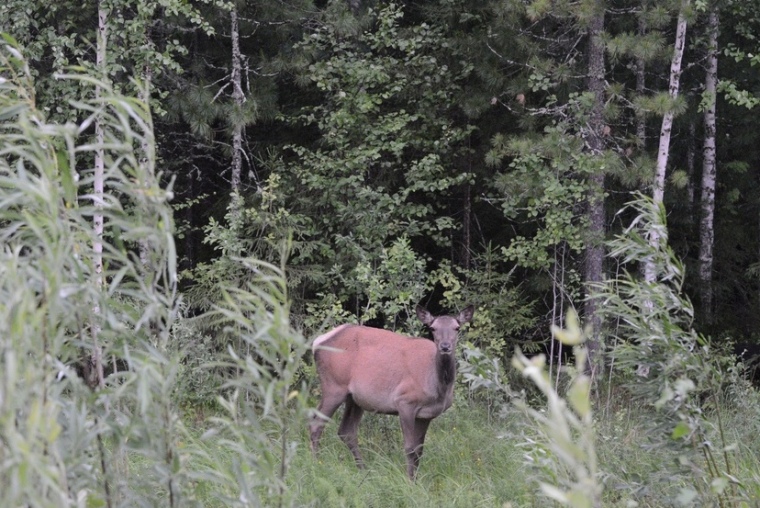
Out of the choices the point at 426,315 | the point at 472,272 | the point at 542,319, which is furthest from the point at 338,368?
the point at 542,319

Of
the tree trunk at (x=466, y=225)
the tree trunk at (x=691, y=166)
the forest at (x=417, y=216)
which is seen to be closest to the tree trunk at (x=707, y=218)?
the forest at (x=417, y=216)

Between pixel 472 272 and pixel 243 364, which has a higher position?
pixel 243 364

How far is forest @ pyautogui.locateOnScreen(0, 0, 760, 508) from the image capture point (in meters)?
3.57

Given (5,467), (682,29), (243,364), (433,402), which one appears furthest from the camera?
(682,29)

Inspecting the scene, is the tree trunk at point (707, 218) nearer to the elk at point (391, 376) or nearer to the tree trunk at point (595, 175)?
the tree trunk at point (595, 175)

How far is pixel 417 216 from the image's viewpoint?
13.8m

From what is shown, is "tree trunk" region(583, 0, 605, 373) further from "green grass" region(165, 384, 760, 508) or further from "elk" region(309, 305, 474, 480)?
"elk" region(309, 305, 474, 480)

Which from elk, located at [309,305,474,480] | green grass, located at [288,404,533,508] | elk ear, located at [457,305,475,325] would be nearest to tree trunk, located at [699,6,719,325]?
green grass, located at [288,404,533,508]

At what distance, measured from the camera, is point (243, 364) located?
322cm

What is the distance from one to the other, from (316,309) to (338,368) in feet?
15.9

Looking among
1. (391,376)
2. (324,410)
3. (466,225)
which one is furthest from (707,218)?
(324,410)

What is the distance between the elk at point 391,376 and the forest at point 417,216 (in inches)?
9.7

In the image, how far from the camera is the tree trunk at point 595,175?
11945mm

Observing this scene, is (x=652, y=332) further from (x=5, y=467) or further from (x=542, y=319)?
(x=542, y=319)
